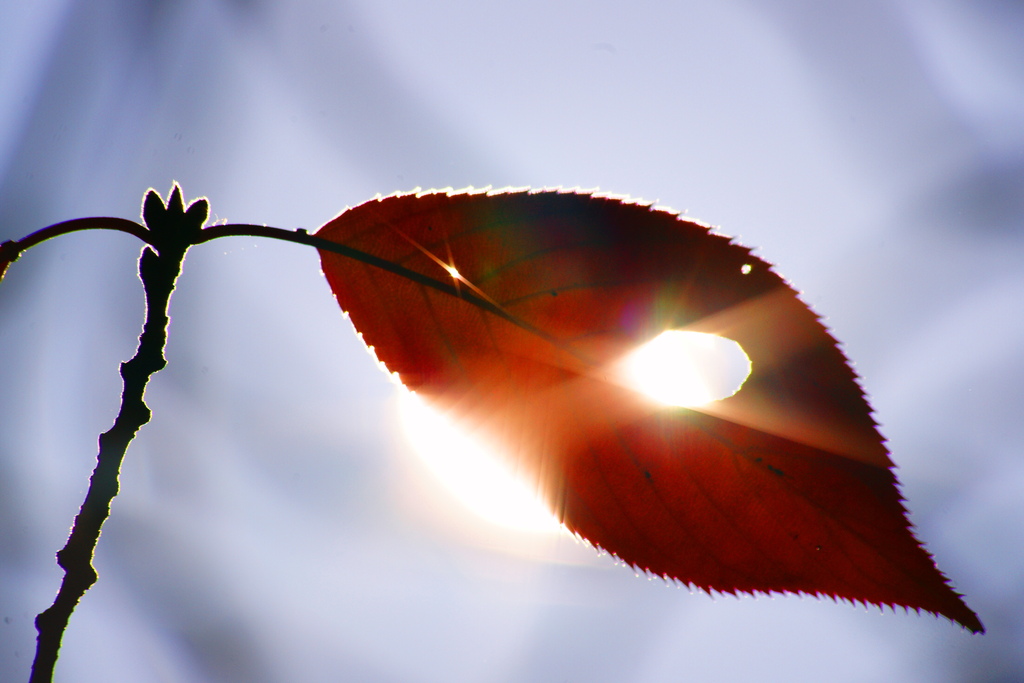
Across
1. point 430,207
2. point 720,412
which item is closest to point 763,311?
point 720,412

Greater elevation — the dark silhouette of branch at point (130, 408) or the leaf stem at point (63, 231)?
the leaf stem at point (63, 231)

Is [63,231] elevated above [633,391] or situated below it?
above

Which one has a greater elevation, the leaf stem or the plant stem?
the leaf stem

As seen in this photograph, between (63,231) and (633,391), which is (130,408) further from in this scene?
(633,391)

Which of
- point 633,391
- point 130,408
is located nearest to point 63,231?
point 130,408
